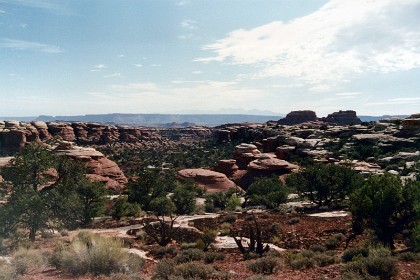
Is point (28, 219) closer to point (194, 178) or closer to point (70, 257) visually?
point (70, 257)

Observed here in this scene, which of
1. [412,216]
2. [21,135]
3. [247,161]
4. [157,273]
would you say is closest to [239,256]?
[157,273]

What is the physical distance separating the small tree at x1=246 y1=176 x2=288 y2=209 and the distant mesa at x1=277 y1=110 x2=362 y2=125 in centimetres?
12858

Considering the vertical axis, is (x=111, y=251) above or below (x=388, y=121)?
below

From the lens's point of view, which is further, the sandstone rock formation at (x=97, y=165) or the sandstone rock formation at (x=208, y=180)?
the sandstone rock formation at (x=208, y=180)

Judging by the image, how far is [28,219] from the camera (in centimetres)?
1922

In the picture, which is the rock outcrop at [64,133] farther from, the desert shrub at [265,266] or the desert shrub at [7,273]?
the desert shrub at [265,266]

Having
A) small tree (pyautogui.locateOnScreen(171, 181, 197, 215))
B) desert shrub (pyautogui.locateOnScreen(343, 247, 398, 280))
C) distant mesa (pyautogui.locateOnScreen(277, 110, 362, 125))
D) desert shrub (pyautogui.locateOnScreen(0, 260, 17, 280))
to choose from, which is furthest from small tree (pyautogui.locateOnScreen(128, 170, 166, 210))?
distant mesa (pyautogui.locateOnScreen(277, 110, 362, 125))

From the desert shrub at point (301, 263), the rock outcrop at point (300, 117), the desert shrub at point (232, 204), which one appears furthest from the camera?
the rock outcrop at point (300, 117)

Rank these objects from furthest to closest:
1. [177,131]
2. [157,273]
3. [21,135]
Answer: [177,131] → [21,135] → [157,273]

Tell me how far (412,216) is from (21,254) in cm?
1696

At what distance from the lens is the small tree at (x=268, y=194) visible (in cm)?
3250

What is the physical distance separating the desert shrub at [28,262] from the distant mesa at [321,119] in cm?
15747

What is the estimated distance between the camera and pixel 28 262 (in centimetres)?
1246

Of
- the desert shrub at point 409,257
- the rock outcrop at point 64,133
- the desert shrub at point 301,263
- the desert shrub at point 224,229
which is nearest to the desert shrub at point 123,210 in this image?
the desert shrub at point 224,229
